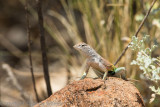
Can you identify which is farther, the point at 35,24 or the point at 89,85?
the point at 35,24

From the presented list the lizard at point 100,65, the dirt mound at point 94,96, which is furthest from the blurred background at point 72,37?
the dirt mound at point 94,96

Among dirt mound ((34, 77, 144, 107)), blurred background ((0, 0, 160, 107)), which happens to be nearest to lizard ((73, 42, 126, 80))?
blurred background ((0, 0, 160, 107))

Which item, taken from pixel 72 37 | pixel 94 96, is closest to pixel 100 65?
pixel 94 96

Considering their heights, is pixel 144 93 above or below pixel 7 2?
below

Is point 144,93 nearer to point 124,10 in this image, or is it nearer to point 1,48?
point 124,10

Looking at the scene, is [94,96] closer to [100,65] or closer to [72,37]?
[100,65]

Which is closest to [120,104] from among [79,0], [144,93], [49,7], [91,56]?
[91,56]

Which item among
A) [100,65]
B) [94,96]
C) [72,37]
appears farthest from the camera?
[72,37]
